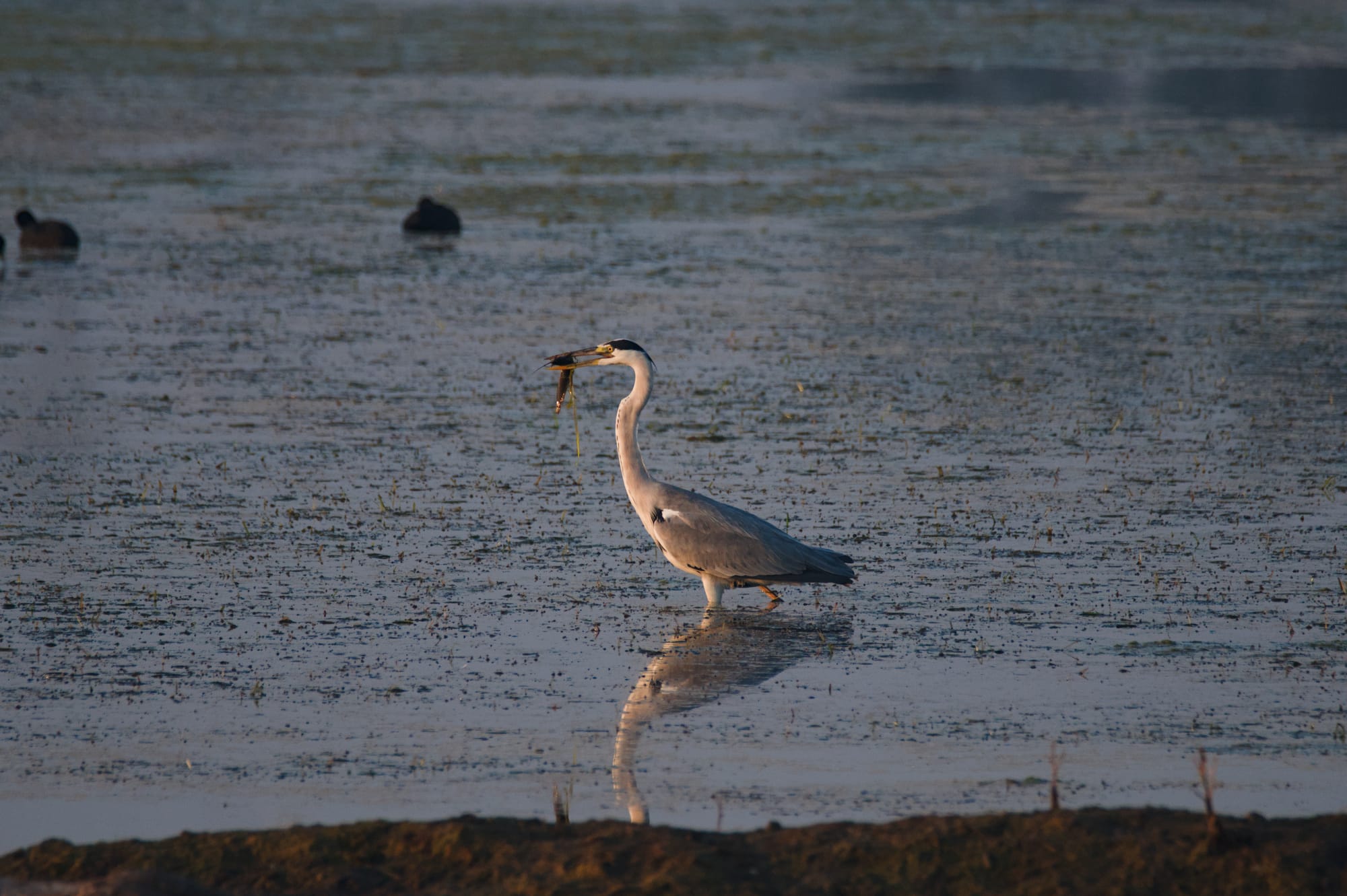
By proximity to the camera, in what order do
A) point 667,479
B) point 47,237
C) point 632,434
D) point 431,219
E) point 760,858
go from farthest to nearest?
point 431,219 < point 47,237 < point 667,479 < point 632,434 < point 760,858

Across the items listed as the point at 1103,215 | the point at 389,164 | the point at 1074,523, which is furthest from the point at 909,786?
the point at 389,164

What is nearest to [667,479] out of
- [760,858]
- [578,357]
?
[578,357]

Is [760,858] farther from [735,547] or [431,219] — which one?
[431,219]

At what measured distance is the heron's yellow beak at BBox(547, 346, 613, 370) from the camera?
380 inches

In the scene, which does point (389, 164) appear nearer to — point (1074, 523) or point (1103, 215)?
point (1103, 215)

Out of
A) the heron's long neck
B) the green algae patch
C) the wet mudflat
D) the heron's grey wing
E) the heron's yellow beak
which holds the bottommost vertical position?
the wet mudflat

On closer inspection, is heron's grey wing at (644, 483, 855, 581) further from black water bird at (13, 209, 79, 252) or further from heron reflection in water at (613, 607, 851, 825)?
black water bird at (13, 209, 79, 252)

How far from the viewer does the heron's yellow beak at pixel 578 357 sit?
9.66 meters

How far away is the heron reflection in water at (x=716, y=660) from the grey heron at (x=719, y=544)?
0.21 m

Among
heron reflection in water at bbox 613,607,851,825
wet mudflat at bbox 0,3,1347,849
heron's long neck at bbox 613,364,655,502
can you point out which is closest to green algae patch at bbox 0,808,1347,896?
wet mudflat at bbox 0,3,1347,849

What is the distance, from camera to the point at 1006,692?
7.87m

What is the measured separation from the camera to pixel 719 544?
9062 millimetres

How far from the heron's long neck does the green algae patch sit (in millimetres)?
3712

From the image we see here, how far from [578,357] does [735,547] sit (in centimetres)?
162
